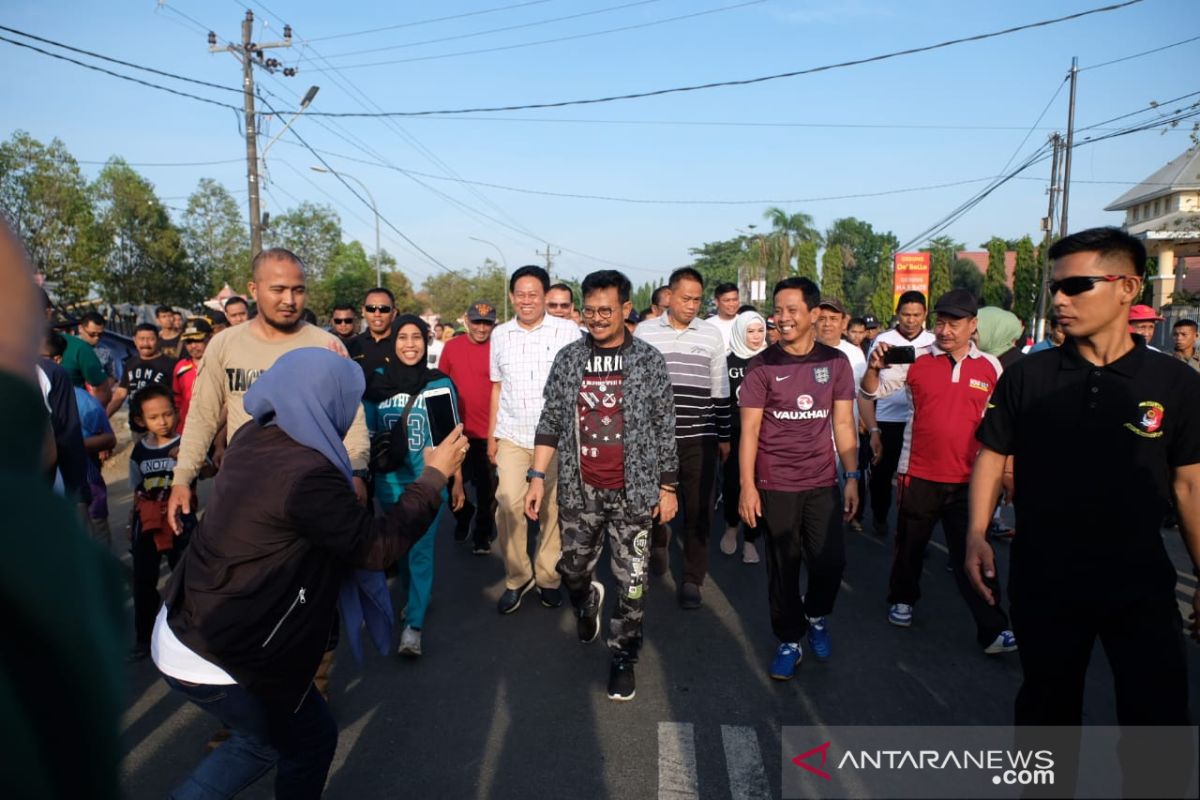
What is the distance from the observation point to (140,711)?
3963 mm

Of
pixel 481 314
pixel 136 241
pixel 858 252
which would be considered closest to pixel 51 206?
pixel 136 241

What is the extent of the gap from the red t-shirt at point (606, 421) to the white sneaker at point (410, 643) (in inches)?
56.2

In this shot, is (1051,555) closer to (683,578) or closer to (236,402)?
(683,578)

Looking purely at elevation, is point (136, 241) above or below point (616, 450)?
above

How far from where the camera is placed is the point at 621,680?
13.4ft

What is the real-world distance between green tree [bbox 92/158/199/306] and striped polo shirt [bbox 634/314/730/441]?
30.8 m

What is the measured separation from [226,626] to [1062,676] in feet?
8.88

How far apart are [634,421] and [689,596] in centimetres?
181

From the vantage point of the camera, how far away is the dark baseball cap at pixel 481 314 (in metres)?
6.63

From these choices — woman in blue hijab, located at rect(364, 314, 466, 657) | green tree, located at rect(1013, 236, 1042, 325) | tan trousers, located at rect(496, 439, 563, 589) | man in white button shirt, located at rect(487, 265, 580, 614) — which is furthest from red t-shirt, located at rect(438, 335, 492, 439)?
green tree, located at rect(1013, 236, 1042, 325)

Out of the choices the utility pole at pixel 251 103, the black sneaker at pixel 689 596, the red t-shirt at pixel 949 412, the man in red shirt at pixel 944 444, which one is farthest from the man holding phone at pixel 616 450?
the utility pole at pixel 251 103

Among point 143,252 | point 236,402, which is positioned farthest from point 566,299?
point 143,252

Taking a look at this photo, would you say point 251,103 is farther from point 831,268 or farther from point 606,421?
point 831,268

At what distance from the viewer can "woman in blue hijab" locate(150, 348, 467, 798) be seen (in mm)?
2350
